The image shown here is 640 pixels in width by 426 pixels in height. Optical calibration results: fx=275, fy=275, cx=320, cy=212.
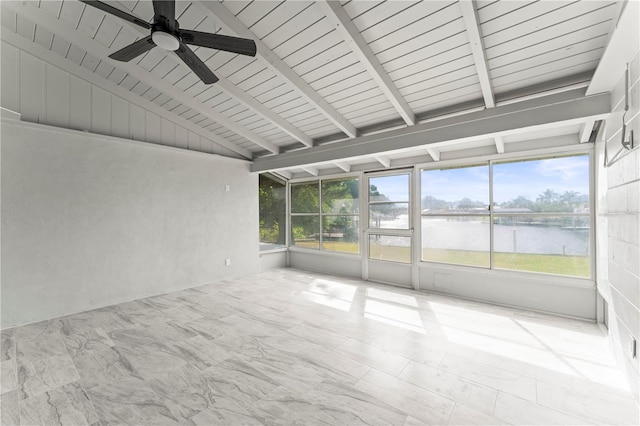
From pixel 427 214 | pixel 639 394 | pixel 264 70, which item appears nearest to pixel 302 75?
pixel 264 70

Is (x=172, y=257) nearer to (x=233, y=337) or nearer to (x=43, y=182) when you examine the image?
(x=43, y=182)

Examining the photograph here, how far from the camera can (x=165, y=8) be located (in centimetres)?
193

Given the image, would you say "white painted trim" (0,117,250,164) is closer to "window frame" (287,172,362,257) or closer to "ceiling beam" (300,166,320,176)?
"ceiling beam" (300,166,320,176)

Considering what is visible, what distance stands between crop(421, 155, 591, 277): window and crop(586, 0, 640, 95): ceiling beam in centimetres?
160

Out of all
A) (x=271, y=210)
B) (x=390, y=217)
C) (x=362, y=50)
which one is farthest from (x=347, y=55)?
(x=271, y=210)

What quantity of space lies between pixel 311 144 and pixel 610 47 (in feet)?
12.0

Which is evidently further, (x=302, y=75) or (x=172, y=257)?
(x=172, y=257)

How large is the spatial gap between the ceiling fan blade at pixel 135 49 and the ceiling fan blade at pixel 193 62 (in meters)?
0.22

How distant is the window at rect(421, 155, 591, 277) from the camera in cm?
371

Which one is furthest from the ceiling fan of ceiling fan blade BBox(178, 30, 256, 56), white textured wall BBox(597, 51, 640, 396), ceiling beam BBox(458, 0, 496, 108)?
white textured wall BBox(597, 51, 640, 396)

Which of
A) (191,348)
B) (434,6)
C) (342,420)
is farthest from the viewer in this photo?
(191,348)

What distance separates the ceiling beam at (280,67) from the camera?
2.67 meters

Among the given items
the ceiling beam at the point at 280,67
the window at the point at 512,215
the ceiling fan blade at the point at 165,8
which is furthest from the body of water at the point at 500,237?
the ceiling fan blade at the point at 165,8

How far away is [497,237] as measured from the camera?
14.0 ft
